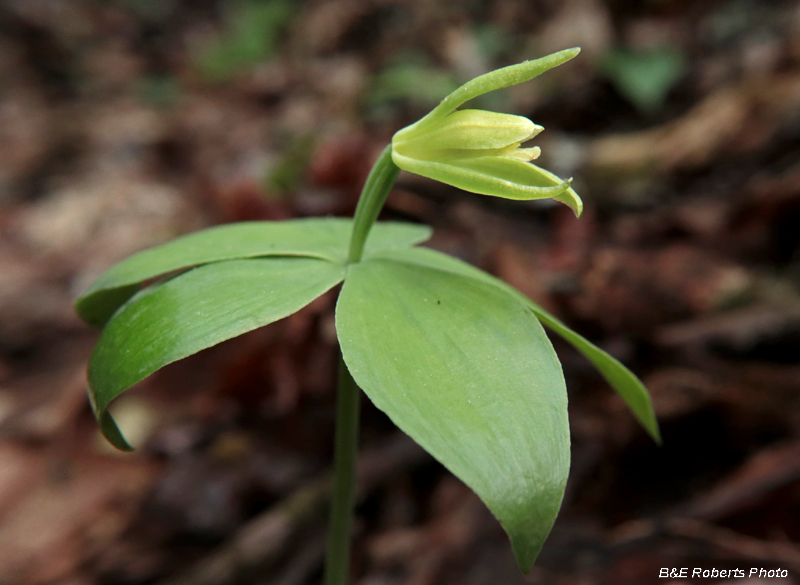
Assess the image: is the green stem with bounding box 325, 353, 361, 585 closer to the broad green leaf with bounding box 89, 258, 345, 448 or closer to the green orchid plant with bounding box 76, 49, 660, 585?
the green orchid plant with bounding box 76, 49, 660, 585

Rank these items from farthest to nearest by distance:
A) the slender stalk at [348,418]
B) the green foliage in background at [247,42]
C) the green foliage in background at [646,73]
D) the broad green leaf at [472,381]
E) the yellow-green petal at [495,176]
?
the green foliage in background at [247,42] < the green foliage in background at [646,73] < the slender stalk at [348,418] < the yellow-green petal at [495,176] < the broad green leaf at [472,381]

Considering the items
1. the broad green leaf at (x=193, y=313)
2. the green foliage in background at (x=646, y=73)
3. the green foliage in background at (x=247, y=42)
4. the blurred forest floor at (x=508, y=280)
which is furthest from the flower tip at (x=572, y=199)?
the green foliage in background at (x=247, y=42)

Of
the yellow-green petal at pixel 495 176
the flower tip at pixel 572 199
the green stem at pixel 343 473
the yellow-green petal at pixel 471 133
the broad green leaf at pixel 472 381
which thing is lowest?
the green stem at pixel 343 473

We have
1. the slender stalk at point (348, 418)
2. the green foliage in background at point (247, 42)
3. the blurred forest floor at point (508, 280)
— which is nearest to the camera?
the slender stalk at point (348, 418)

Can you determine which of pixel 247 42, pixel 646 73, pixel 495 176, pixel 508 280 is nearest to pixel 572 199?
pixel 495 176

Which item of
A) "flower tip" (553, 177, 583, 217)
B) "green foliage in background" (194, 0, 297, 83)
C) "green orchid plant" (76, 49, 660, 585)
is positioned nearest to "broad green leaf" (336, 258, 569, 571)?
"green orchid plant" (76, 49, 660, 585)

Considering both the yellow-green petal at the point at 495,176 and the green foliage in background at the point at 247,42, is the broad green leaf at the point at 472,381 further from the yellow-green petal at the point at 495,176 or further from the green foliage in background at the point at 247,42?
the green foliage in background at the point at 247,42
